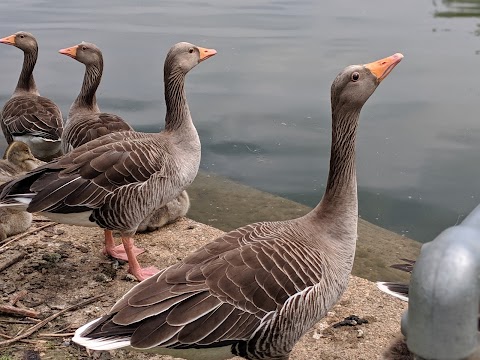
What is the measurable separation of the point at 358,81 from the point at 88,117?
3649mm

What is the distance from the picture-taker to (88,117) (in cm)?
616

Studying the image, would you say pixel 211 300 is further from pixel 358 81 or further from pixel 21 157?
pixel 21 157

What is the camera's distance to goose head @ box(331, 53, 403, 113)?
129 inches

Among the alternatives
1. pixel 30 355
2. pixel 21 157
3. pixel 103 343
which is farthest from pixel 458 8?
pixel 103 343

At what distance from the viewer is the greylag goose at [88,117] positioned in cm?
581

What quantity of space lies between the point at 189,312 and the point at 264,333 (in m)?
0.40

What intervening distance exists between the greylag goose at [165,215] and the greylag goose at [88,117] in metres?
0.93

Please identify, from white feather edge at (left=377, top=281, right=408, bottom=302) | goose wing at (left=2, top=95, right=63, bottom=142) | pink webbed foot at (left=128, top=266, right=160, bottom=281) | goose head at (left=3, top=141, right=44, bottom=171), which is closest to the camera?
white feather edge at (left=377, top=281, right=408, bottom=302)

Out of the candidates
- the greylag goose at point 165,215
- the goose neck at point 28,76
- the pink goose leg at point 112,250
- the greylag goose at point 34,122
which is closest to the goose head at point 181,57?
the greylag goose at point 165,215

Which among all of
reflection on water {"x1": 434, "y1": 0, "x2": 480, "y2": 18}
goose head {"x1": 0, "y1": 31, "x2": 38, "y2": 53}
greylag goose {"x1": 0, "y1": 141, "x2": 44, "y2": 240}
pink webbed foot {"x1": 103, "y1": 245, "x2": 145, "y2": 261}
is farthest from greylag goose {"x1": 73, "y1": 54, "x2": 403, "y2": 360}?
reflection on water {"x1": 434, "y1": 0, "x2": 480, "y2": 18}

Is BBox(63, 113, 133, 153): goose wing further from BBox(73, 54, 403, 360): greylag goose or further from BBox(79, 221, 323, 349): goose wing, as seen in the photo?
BBox(79, 221, 323, 349): goose wing

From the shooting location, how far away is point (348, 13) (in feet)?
45.0

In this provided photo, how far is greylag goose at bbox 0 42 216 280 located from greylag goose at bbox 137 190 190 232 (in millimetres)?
559

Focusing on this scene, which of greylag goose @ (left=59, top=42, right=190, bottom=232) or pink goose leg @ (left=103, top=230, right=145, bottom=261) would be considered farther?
greylag goose @ (left=59, top=42, right=190, bottom=232)
